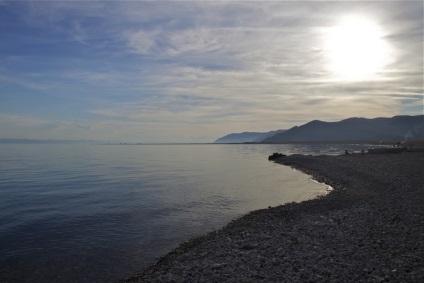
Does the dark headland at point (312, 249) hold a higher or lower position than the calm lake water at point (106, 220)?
higher

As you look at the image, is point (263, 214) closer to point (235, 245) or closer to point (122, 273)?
point (235, 245)

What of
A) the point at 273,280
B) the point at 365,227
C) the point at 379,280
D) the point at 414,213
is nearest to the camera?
the point at 379,280

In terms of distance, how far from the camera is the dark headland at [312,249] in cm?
1126

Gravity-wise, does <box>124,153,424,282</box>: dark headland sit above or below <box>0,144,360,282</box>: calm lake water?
above

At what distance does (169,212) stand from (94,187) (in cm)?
1984

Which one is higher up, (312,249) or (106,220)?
(312,249)

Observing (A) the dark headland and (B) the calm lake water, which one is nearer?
(A) the dark headland

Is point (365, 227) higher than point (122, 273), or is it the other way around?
point (365, 227)

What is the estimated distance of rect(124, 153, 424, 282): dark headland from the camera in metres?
11.3

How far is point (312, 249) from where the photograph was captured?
13.9 meters

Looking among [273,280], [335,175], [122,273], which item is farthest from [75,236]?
[335,175]

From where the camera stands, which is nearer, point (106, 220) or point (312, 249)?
point (312, 249)

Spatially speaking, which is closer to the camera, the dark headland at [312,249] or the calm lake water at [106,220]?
the dark headland at [312,249]

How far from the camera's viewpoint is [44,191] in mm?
38719
